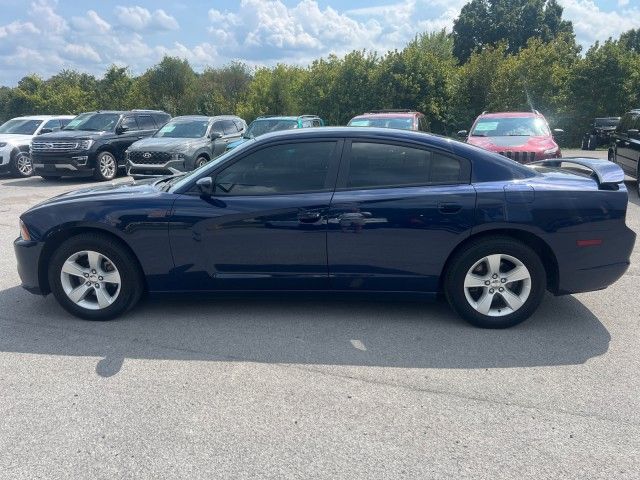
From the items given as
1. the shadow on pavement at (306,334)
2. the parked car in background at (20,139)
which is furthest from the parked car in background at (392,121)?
the parked car in background at (20,139)

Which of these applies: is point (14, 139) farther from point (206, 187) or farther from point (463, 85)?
point (463, 85)

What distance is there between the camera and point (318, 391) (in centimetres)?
348

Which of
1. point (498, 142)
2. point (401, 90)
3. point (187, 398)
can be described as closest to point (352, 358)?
point (187, 398)

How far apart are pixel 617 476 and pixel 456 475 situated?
77 centimetres

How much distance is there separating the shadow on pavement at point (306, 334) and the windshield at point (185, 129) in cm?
919

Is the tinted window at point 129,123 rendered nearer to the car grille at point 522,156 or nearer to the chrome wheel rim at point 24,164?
the chrome wheel rim at point 24,164

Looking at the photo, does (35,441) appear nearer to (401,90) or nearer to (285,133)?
(285,133)

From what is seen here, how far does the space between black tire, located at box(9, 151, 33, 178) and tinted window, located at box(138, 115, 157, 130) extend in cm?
318

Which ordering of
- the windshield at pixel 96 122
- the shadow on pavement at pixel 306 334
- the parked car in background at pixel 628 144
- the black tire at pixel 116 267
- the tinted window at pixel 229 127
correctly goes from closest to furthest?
the shadow on pavement at pixel 306 334, the black tire at pixel 116 267, the parked car in background at pixel 628 144, the tinted window at pixel 229 127, the windshield at pixel 96 122

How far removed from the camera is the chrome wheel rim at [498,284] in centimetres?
435

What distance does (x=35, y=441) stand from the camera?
2.98 meters

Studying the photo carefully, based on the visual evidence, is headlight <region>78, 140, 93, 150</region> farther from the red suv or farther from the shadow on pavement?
the shadow on pavement

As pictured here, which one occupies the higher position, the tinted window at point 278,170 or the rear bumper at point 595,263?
the tinted window at point 278,170

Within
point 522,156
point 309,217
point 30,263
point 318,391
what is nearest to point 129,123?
point 522,156
